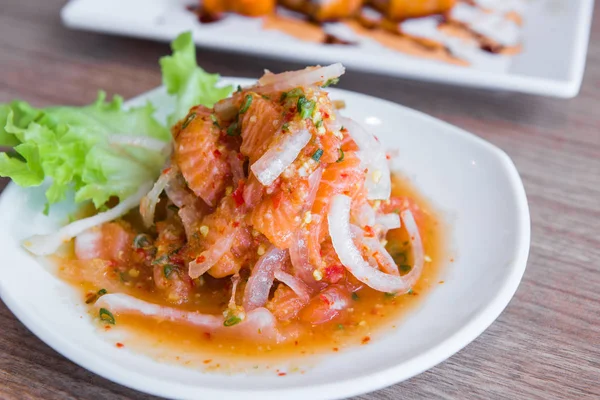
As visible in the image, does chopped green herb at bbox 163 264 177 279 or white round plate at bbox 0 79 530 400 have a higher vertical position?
white round plate at bbox 0 79 530 400

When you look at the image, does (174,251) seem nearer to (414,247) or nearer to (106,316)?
(106,316)

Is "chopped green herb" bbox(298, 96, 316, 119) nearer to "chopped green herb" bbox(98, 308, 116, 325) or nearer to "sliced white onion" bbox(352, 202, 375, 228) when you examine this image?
"sliced white onion" bbox(352, 202, 375, 228)

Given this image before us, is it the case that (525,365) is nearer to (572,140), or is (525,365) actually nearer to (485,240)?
(485,240)

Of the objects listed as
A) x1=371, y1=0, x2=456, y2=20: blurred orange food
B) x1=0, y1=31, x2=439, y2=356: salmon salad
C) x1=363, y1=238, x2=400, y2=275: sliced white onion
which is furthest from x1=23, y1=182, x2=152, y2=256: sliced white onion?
x1=371, y1=0, x2=456, y2=20: blurred orange food

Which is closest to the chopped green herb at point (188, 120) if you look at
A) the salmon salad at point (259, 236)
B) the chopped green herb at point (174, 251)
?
the salmon salad at point (259, 236)

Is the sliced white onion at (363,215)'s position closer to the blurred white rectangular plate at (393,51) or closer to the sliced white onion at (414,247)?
the sliced white onion at (414,247)

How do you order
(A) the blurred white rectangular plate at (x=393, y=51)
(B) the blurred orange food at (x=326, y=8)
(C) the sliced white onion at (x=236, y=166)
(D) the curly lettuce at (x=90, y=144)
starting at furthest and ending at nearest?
1. (B) the blurred orange food at (x=326, y=8)
2. (A) the blurred white rectangular plate at (x=393, y=51)
3. (D) the curly lettuce at (x=90, y=144)
4. (C) the sliced white onion at (x=236, y=166)

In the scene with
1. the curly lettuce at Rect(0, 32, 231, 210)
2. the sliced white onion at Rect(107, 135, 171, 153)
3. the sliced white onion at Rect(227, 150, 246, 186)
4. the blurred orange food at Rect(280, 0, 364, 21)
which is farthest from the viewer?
the blurred orange food at Rect(280, 0, 364, 21)
